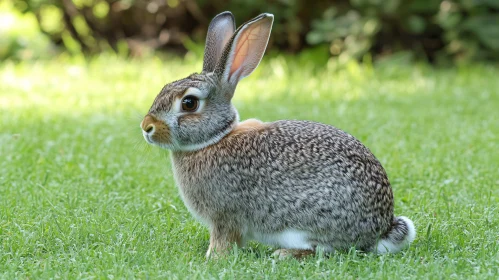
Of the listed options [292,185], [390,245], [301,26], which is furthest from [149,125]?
[301,26]

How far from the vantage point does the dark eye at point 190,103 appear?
3699 mm

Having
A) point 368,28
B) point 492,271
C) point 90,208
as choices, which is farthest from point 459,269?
point 368,28

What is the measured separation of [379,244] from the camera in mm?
3656

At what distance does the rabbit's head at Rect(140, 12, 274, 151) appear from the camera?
3.69 metres

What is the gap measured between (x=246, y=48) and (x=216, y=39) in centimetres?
31

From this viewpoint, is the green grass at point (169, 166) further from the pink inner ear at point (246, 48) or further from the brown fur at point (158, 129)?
the pink inner ear at point (246, 48)

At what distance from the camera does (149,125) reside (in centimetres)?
366

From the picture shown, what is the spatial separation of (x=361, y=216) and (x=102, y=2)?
7.53 meters

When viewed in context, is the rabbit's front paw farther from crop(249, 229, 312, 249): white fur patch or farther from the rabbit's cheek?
the rabbit's cheek

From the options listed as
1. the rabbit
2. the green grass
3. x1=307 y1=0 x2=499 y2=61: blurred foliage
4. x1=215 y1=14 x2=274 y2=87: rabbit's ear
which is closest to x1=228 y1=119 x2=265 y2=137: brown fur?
the rabbit

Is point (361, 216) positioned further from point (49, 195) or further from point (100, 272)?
point (49, 195)

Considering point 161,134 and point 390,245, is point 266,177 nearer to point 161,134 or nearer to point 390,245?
point 161,134

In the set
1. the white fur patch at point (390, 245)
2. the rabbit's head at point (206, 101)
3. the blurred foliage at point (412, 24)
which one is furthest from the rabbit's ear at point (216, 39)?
the blurred foliage at point (412, 24)

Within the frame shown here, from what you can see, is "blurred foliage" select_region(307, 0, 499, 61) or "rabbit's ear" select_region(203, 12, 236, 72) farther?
"blurred foliage" select_region(307, 0, 499, 61)
